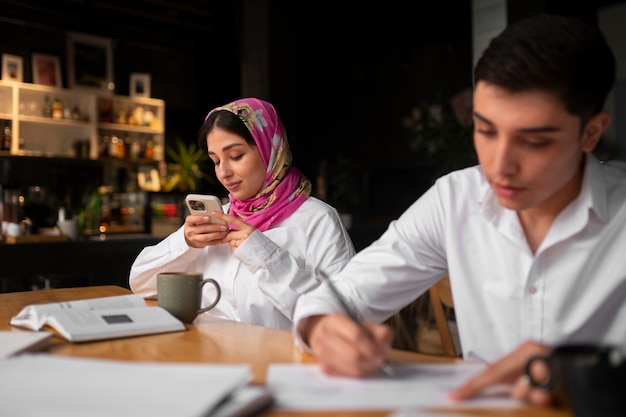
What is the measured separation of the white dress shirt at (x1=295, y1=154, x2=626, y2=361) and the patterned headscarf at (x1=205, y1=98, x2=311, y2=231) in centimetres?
69

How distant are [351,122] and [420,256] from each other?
26.2 ft

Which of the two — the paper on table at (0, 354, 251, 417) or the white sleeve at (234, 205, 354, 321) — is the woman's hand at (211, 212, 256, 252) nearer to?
the white sleeve at (234, 205, 354, 321)

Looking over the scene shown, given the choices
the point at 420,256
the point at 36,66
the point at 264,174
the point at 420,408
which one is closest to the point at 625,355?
the point at 420,408

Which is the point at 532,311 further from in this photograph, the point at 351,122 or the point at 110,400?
the point at 351,122

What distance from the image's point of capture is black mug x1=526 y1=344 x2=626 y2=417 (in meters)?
0.73

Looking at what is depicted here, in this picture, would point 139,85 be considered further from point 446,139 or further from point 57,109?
point 446,139

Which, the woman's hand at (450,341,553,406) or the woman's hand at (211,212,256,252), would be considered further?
the woman's hand at (211,212,256,252)

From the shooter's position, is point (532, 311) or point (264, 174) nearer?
point (532, 311)

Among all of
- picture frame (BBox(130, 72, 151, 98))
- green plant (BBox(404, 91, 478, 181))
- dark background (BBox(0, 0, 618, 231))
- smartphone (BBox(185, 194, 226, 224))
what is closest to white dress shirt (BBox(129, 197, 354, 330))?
smartphone (BBox(185, 194, 226, 224))

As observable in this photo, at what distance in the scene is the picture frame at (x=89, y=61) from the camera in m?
7.32

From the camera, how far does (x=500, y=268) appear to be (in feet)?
4.48

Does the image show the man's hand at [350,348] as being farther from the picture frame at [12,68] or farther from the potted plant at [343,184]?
the picture frame at [12,68]

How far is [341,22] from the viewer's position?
783 cm

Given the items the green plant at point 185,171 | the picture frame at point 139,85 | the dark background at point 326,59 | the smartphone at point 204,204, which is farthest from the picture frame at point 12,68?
the smartphone at point 204,204
